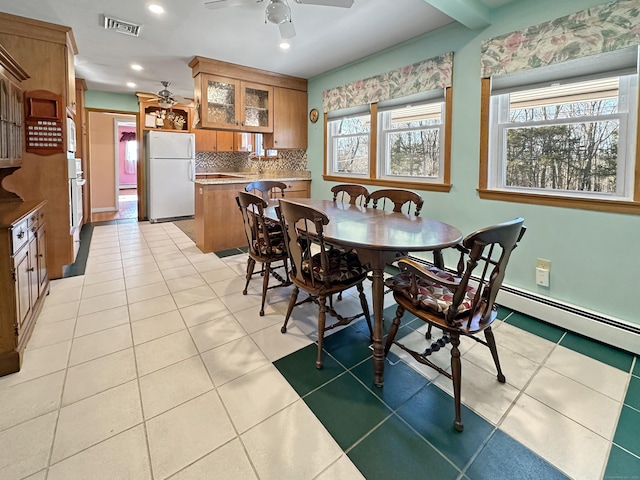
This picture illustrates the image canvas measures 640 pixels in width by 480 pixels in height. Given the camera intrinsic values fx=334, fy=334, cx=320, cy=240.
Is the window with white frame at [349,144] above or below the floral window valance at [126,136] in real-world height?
below

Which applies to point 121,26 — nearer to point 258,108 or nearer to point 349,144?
point 258,108

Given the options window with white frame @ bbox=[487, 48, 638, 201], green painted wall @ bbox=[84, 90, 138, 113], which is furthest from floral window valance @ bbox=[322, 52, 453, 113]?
green painted wall @ bbox=[84, 90, 138, 113]

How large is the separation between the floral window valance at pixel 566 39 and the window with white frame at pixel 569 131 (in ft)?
0.29

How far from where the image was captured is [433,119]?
3371mm

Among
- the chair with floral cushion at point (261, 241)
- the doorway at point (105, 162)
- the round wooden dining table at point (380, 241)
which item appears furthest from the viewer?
the doorway at point (105, 162)

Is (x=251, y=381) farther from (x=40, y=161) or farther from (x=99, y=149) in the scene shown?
(x=99, y=149)

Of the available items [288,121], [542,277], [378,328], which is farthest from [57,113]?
[542,277]

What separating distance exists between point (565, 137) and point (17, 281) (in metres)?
3.75

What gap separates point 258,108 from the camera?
4.73 metres

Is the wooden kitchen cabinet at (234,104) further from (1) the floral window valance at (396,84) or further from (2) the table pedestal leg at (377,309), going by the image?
(2) the table pedestal leg at (377,309)

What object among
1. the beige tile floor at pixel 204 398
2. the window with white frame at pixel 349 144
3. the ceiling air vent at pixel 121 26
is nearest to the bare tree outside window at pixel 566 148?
the beige tile floor at pixel 204 398

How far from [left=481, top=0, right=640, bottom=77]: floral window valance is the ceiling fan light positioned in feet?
5.36

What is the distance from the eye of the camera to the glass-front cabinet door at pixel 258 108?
15.1ft

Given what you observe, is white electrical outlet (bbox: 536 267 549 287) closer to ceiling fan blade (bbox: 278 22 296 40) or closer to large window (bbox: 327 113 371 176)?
large window (bbox: 327 113 371 176)
